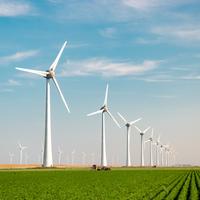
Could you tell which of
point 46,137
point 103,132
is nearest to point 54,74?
point 46,137

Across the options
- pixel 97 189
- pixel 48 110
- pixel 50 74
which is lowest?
pixel 97 189

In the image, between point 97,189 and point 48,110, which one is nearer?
point 97,189

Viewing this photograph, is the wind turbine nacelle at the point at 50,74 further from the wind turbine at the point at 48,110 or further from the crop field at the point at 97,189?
the crop field at the point at 97,189

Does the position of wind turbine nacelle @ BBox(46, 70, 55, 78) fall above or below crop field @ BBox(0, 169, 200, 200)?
above

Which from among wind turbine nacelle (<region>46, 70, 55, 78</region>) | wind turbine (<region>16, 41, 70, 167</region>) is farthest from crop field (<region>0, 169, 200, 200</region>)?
wind turbine nacelle (<region>46, 70, 55, 78</region>)

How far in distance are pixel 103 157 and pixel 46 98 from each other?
4667 centimetres

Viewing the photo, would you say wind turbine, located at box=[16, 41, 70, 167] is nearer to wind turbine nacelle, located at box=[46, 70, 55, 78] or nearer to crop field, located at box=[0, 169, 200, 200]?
wind turbine nacelle, located at box=[46, 70, 55, 78]

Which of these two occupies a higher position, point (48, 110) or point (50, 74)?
point (50, 74)

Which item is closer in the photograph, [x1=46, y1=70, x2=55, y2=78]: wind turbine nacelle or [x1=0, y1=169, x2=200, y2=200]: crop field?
[x1=0, y1=169, x2=200, y2=200]: crop field

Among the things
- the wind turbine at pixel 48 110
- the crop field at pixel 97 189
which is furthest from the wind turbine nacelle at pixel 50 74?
the crop field at pixel 97 189

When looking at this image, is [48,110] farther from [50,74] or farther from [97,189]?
[97,189]

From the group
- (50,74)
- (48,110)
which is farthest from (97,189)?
(50,74)

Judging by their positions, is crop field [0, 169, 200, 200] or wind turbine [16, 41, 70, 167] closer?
crop field [0, 169, 200, 200]

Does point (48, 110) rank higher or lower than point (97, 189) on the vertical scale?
higher
